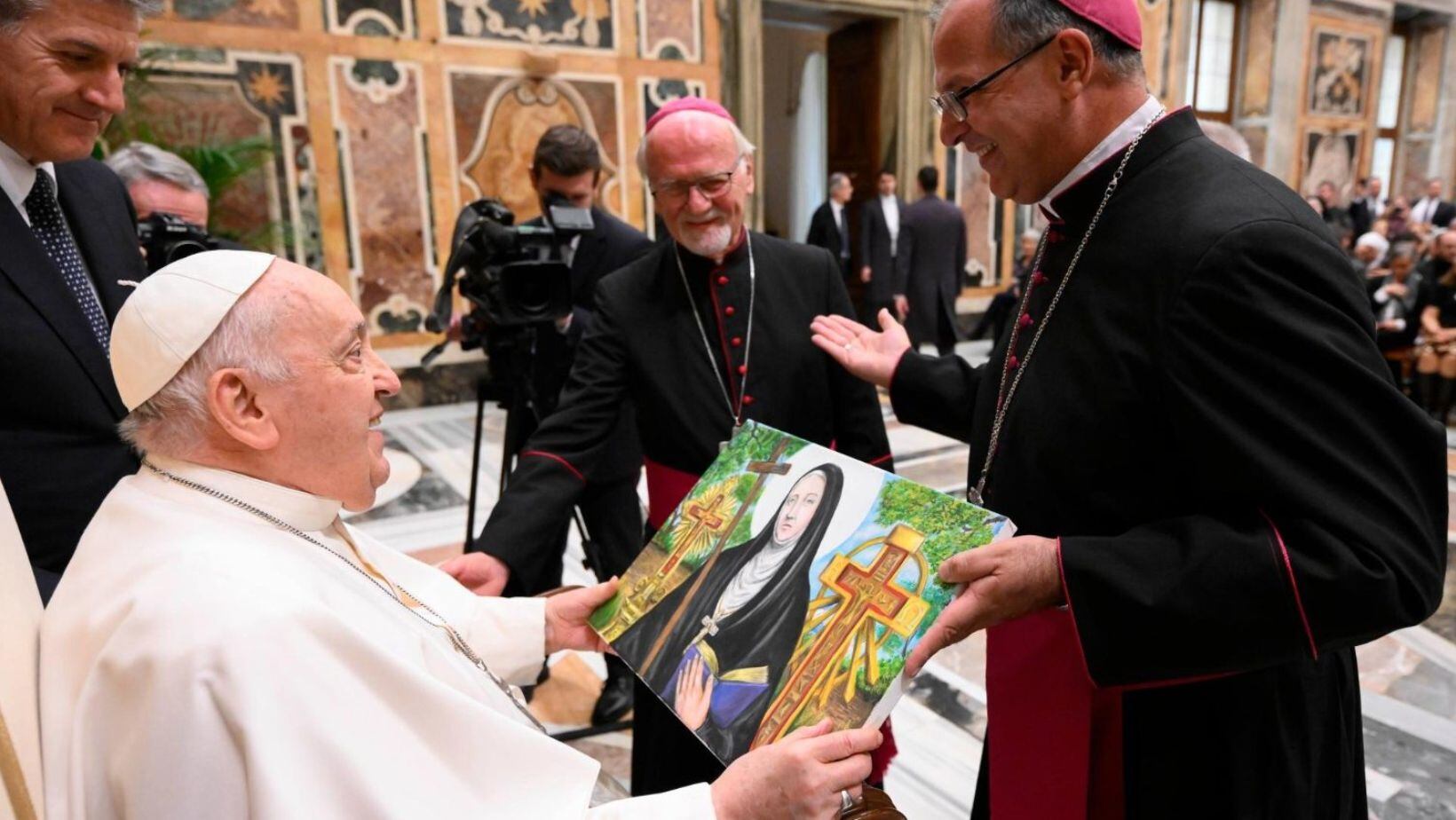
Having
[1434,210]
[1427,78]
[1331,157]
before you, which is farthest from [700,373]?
[1427,78]

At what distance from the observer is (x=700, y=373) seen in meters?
2.16

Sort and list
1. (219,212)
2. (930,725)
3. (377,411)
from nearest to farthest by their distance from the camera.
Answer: (377,411), (930,725), (219,212)

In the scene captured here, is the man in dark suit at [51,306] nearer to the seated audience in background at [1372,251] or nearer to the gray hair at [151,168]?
the gray hair at [151,168]

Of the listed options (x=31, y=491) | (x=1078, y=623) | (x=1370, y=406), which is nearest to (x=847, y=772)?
(x=1078, y=623)

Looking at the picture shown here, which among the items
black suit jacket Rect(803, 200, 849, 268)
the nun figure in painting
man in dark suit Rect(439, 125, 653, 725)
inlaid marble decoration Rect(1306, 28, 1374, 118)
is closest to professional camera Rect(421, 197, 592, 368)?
man in dark suit Rect(439, 125, 653, 725)

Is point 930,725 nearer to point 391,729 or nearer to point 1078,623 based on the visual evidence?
point 1078,623

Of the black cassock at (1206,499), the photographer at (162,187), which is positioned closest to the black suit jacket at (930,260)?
the photographer at (162,187)

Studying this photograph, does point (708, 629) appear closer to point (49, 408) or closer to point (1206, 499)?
point (1206, 499)

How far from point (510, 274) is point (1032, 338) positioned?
1.89m

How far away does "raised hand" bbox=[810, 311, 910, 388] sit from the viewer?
6.33 ft

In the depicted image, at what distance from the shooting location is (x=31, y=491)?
1.70 meters

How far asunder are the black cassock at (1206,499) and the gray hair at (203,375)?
1.07 metres

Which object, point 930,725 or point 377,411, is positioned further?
point 930,725

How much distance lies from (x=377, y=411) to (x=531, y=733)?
0.51 meters
